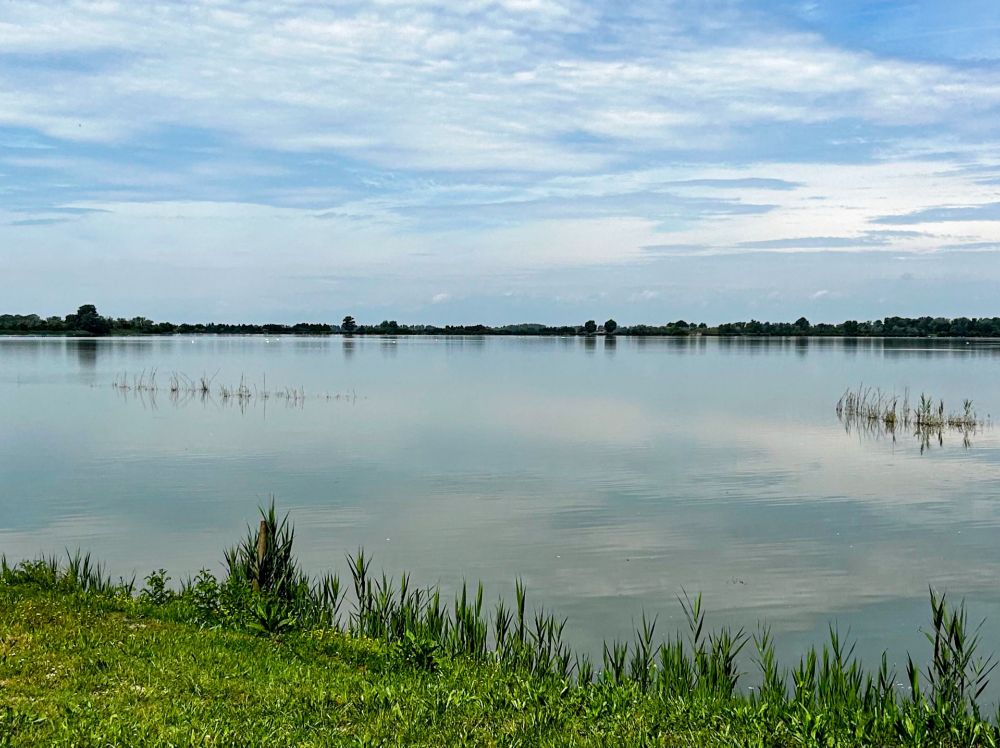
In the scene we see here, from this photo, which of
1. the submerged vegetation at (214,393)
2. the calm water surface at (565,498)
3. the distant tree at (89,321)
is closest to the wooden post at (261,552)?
the calm water surface at (565,498)

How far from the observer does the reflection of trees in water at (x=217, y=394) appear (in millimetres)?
41531

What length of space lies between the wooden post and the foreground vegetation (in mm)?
41

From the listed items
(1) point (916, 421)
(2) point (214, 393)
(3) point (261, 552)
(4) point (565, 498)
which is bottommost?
(4) point (565, 498)

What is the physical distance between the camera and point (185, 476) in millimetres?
22562

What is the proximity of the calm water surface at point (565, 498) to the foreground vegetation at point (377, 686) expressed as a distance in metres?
2.14

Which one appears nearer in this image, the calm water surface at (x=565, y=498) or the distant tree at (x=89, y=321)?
the calm water surface at (x=565, y=498)

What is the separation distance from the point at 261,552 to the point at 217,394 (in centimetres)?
3647

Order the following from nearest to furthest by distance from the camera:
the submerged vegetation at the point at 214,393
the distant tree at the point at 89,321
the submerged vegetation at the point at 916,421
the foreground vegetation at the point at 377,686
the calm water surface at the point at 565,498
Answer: the foreground vegetation at the point at 377,686
the calm water surface at the point at 565,498
the submerged vegetation at the point at 916,421
the submerged vegetation at the point at 214,393
the distant tree at the point at 89,321

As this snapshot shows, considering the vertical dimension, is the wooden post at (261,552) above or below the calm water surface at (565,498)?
above

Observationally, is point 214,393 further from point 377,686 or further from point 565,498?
point 377,686

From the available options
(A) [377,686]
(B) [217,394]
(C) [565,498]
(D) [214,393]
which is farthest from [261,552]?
(D) [214,393]

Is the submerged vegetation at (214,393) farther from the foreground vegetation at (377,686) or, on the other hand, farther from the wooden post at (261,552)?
the foreground vegetation at (377,686)

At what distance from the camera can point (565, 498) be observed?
19.6 meters

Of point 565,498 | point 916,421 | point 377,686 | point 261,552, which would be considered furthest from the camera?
point 916,421
